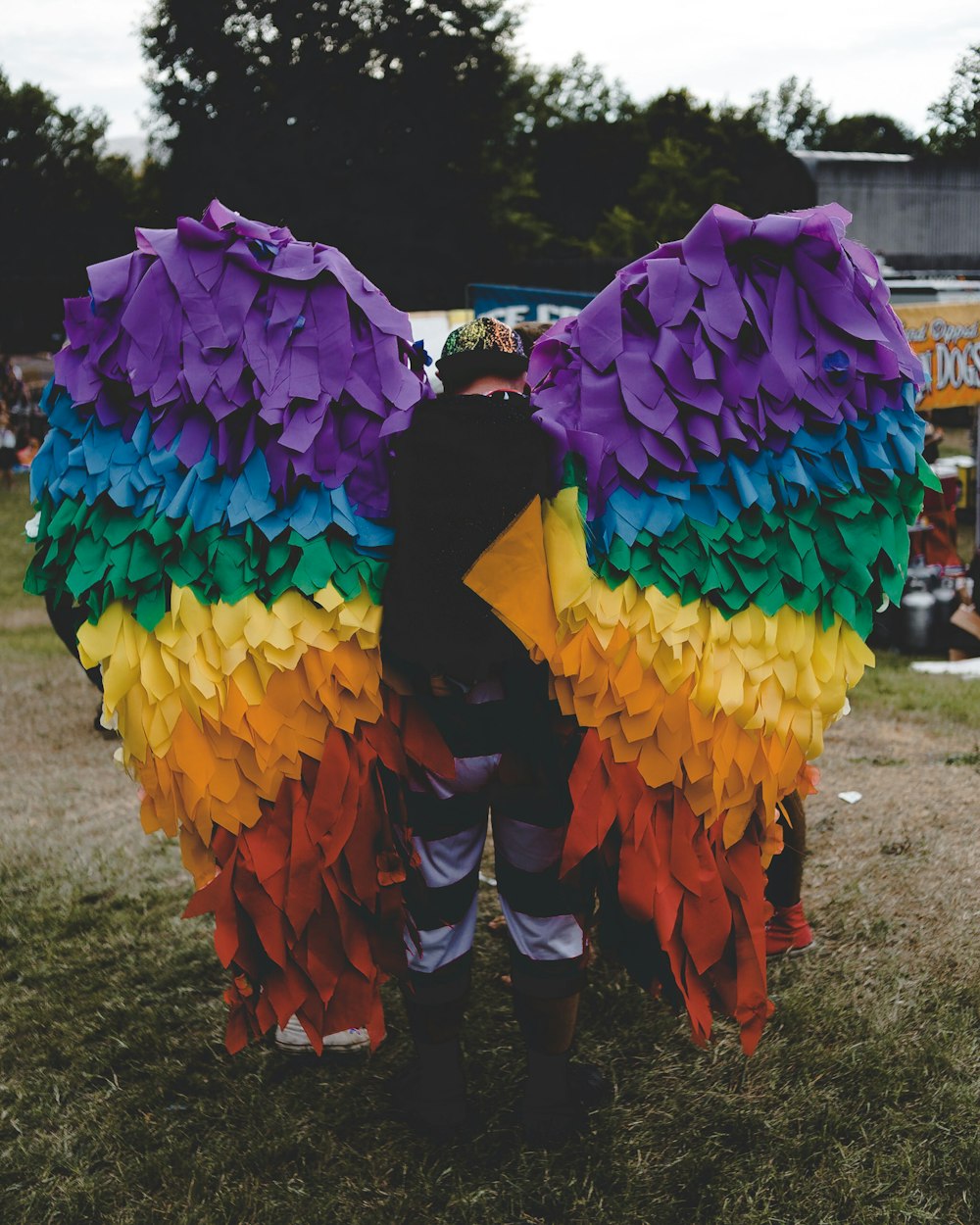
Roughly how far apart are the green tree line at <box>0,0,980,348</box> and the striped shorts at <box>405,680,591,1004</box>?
15445 mm

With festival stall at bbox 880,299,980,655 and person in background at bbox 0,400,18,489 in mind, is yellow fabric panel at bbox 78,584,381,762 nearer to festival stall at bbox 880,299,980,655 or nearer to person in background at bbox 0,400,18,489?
festival stall at bbox 880,299,980,655

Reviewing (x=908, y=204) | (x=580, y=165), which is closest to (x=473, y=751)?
(x=908, y=204)

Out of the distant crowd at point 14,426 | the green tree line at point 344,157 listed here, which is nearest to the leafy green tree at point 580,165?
the green tree line at point 344,157

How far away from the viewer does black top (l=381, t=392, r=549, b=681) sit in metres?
1.50

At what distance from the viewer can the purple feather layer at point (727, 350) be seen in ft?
4.83

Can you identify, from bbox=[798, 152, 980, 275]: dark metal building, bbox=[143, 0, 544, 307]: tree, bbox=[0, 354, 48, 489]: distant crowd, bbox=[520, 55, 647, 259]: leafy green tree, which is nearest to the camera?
bbox=[0, 354, 48, 489]: distant crowd

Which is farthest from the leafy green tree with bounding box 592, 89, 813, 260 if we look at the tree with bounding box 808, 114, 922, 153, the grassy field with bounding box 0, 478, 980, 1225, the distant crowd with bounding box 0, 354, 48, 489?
the grassy field with bounding box 0, 478, 980, 1225

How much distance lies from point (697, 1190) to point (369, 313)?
58.5 inches

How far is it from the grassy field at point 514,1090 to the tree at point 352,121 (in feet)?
52.4

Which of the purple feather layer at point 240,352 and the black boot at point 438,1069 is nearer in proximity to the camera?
the purple feather layer at point 240,352

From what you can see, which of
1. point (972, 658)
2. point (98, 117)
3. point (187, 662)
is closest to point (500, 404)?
point (187, 662)

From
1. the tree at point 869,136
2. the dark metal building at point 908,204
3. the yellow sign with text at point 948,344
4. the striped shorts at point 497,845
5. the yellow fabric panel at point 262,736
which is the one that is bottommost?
the striped shorts at point 497,845

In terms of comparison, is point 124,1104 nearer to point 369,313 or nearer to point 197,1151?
point 197,1151

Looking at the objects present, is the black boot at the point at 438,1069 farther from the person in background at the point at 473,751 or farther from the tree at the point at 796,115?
the tree at the point at 796,115
